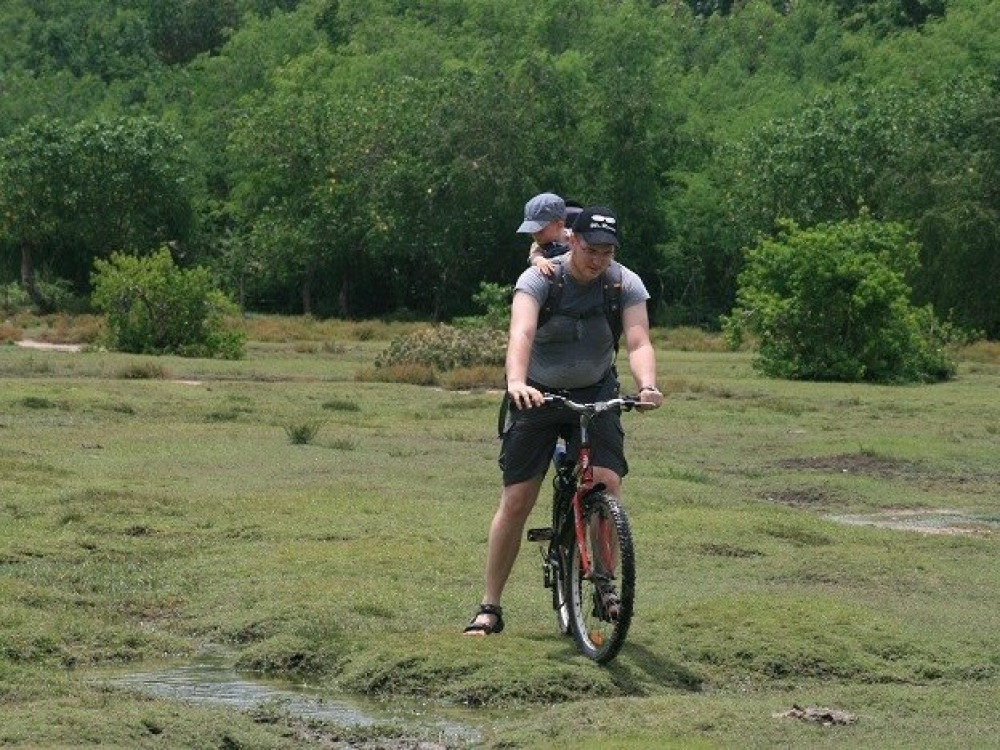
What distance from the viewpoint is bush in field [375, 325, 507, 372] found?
3584 cm

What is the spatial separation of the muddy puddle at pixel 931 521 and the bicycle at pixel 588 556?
634cm

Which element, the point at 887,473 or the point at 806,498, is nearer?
the point at 806,498

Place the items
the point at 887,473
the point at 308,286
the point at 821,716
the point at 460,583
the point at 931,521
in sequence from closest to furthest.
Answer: the point at 821,716 < the point at 460,583 < the point at 931,521 < the point at 887,473 < the point at 308,286

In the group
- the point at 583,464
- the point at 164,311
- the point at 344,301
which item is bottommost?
the point at 344,301

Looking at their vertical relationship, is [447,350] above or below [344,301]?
above

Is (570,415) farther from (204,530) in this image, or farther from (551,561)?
(204,530)

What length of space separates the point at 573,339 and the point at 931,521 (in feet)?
26.3

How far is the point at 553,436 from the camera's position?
9.47 meters

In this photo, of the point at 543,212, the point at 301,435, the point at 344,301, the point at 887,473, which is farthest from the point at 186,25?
the point at 543,212

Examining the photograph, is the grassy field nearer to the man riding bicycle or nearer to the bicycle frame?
the bicycle frame

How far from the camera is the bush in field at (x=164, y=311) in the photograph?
39875 millimetres

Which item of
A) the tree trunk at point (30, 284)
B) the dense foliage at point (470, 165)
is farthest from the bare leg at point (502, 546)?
the tree trunk at point (30, 284)

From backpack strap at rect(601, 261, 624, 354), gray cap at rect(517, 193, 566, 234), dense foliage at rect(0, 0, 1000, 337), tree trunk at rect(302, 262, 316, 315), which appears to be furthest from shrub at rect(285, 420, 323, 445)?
tree trunk at rect(302, 262, 316, 315)

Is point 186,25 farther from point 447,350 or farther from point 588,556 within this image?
point 588,556
